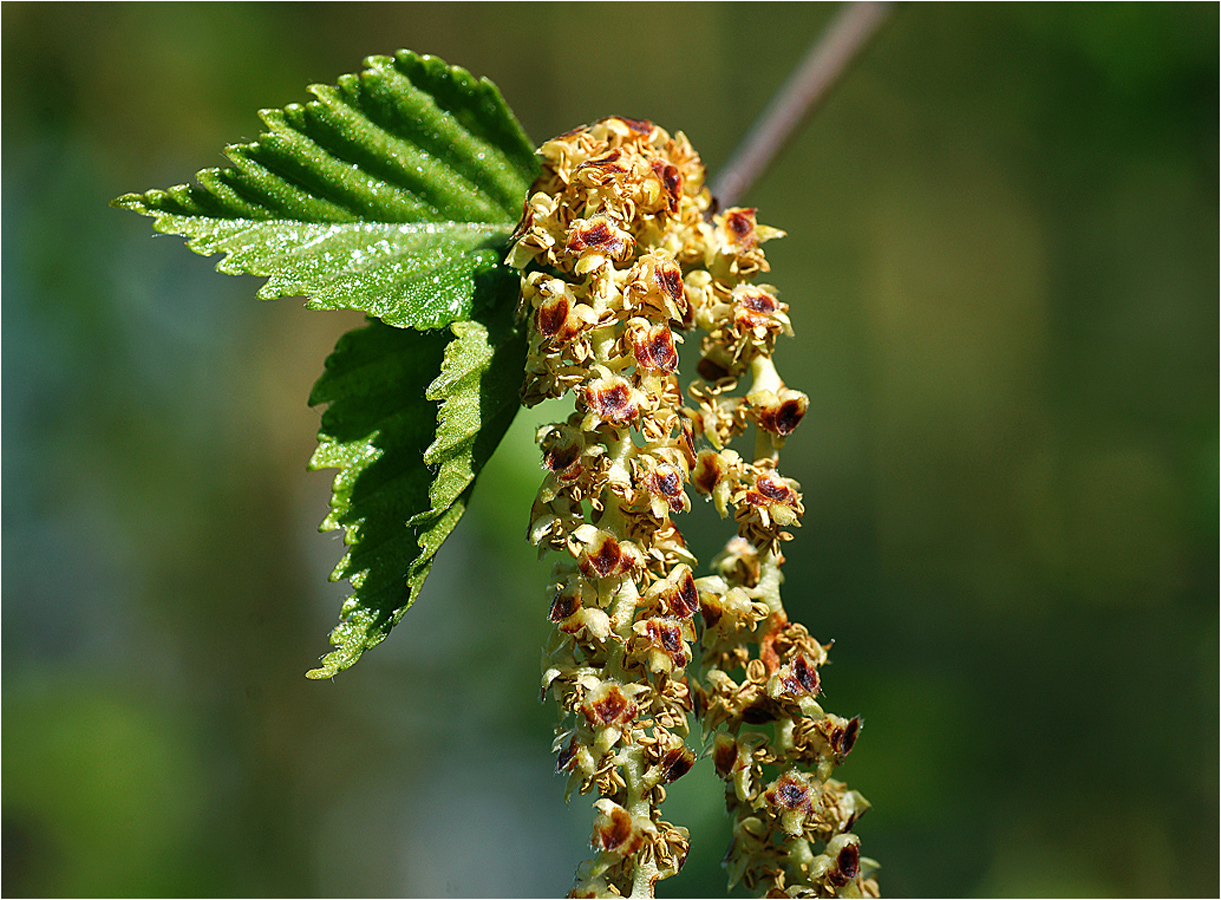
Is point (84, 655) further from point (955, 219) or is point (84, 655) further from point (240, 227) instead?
point (955, 219)

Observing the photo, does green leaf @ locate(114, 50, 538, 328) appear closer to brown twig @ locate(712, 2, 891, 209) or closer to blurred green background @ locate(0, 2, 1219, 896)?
brown twig @ locate(712, 2, 891, 209)

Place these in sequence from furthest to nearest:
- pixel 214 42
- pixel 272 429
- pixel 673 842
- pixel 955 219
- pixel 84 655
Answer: pixel 955 219, pixel 272 429, pixel 84 655, pixel 214 42, pixel 673 842

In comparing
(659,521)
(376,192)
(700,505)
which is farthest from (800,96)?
(700,505)

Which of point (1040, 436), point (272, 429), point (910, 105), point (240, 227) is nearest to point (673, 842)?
point (240, 227)

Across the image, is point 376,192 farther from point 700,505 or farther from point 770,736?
point 700,505

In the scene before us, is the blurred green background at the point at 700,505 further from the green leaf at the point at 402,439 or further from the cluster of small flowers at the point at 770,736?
the cluster of small flowers at the point at 770,736

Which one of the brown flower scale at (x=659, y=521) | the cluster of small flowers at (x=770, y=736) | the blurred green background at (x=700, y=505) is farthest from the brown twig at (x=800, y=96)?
the blurred green background at (x=700, y=505)

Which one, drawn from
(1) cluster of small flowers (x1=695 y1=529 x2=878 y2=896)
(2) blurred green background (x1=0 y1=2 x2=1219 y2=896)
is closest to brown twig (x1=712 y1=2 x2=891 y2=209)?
(1) cluster of small flowers (x1=695 y1=529 x2=878 y2=896)
